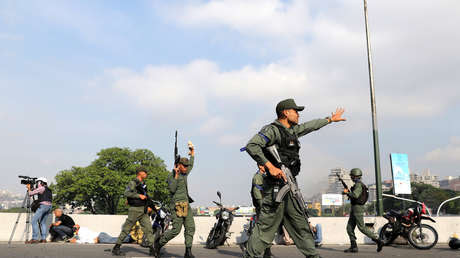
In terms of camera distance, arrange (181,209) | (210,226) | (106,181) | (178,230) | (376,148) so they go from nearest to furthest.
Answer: (178,230), (181,209), (210,226), (376,148), (106,181)

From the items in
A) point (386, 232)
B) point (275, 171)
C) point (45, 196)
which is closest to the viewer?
point (275, 171)

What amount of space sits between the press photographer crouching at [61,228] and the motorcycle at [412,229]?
8325mm

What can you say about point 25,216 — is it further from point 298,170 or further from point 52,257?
point 298,170

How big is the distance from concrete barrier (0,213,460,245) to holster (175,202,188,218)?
12.5 feet

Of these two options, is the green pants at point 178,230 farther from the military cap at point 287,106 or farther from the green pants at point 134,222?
the military cap at point 287,106

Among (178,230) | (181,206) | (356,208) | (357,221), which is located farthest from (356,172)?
(178,230)

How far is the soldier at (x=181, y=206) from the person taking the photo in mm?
7227

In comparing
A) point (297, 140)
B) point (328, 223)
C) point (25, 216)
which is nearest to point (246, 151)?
point (297, 140)

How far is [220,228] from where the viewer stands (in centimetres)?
1022

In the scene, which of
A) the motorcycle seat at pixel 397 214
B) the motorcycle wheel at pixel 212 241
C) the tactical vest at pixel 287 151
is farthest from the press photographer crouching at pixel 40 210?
the motorcycle seat at pixel 397 214

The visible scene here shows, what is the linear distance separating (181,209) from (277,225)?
10.7ft

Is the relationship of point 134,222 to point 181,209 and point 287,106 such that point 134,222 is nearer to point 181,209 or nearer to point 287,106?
point 181,209

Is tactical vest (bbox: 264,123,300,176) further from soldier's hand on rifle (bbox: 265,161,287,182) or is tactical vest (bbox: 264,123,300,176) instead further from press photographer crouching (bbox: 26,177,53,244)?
press photographer crouching (bbox: 26,177,53,244)

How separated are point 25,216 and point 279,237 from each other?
6.89m
